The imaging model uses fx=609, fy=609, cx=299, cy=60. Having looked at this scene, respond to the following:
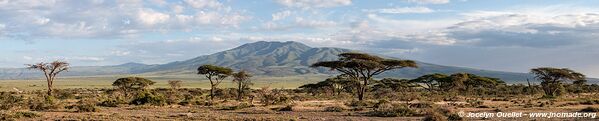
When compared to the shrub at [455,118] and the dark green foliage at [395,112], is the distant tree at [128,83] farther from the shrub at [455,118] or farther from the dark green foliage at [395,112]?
the shrub at [455,118]

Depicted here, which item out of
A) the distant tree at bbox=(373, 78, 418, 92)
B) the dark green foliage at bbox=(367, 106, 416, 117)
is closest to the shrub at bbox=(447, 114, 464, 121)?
the dark green foliage at bbox=(367, 106, 416, 117)

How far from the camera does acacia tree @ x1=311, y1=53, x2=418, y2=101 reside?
2098 inches

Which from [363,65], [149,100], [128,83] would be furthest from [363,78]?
[128,83]

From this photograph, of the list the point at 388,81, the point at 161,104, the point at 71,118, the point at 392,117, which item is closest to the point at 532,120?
the point at 392,117

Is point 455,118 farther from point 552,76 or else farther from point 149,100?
point 552,76

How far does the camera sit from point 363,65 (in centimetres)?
5316

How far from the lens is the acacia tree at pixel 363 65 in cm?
5328

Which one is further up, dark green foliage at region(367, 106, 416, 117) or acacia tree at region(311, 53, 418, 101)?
acacia tree at region(311, 53, 418, 101)

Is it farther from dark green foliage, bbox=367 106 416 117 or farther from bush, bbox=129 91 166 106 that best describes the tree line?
dark green foliage, bbox=367 106 416 117

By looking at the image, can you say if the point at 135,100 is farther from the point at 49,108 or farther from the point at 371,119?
the point at 371,119

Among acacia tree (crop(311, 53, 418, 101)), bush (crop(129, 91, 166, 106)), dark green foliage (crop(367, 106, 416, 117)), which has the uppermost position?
acacia tree (crop(311, 53, 418, 101))

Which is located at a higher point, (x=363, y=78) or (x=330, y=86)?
(x=363, y=78)

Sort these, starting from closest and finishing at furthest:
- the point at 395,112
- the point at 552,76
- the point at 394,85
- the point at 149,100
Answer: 1. the point at 395,112
2. the point at 149,100
3. the point at 552,76
4. the point at 394,85

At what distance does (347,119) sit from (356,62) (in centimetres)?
2525
